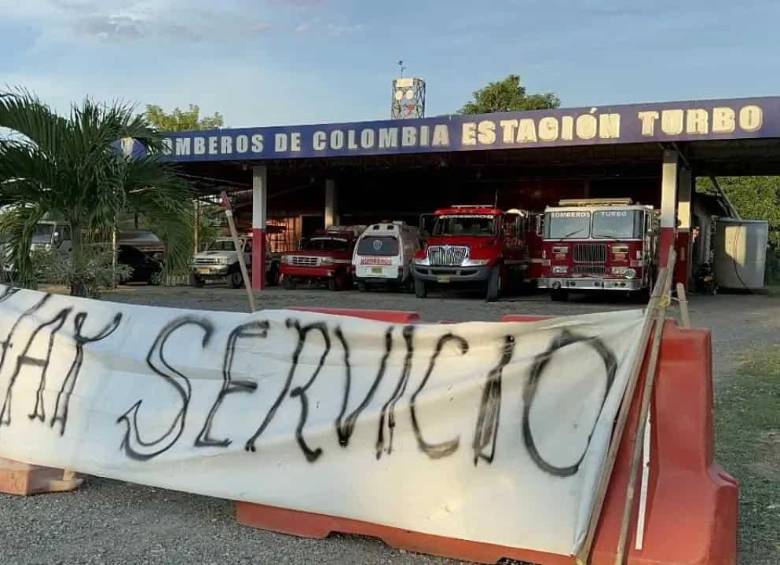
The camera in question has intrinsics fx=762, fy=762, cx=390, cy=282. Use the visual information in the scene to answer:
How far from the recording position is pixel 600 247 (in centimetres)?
1988

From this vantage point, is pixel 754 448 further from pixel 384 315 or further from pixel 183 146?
pixel 183 146

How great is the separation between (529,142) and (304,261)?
9072mm

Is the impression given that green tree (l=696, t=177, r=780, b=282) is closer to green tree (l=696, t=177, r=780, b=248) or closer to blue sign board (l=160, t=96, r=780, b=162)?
green tree (l=696, t=177, r=780, b=248)

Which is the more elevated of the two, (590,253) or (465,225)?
(465,225)

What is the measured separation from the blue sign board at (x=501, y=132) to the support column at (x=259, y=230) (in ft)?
6.52

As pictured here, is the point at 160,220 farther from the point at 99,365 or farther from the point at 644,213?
the point at 644,213

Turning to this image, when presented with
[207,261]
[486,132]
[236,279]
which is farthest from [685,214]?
[207,261]

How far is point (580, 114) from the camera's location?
19594 millimetres

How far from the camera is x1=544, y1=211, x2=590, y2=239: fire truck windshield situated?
796 inches

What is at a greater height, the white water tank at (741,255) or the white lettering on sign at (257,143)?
the white lettering on sign at (257,143)

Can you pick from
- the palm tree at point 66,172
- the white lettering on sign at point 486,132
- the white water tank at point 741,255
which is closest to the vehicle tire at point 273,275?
the white lettering on sign at point 486,132

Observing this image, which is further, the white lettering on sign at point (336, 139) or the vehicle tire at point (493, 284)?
the white lettering on sign at point (336, 139)

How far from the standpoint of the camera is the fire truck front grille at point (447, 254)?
20625mm

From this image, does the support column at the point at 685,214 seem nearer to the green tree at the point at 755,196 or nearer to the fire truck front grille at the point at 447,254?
the fire truck front grille at the point at 447,254
